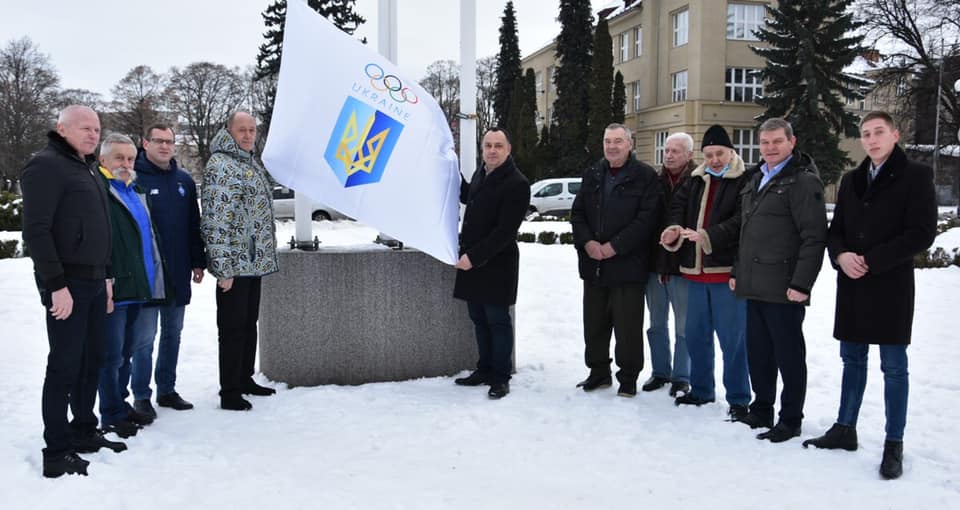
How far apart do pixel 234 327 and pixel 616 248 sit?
2.90 metres

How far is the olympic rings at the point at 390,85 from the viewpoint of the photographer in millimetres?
5609

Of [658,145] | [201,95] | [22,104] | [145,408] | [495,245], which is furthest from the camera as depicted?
[201,95]

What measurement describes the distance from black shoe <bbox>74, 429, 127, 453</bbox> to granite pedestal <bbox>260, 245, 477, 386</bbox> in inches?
64.1

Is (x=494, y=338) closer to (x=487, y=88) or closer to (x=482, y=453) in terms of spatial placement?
(x=482, y=453)

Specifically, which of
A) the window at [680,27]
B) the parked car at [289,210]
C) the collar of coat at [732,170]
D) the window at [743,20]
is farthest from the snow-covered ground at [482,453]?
the window at [680,27]

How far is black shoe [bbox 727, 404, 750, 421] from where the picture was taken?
5.24 metres

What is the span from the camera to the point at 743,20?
1535 inches

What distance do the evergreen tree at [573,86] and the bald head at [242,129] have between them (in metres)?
37.4

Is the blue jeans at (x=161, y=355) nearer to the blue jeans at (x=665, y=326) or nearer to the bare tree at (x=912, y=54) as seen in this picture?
the blue jeans at (x=665, y=326)

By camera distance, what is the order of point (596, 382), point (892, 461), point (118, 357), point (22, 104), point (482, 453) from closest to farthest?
point (892, 461) < point (482, 453) < point (118, 357) < point (596, 382) < point (22, 104)

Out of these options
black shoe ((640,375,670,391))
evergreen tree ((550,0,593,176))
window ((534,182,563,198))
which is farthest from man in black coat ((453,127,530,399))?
evergreen tree ((550,0,593,176))

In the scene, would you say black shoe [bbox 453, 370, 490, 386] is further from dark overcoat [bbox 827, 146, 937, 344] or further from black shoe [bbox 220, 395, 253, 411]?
dark overcoat [bbox 827, 146, 937, 344]

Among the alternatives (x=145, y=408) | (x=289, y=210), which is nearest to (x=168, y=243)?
(x=145, y=408)

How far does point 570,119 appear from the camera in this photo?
43.0 meters
